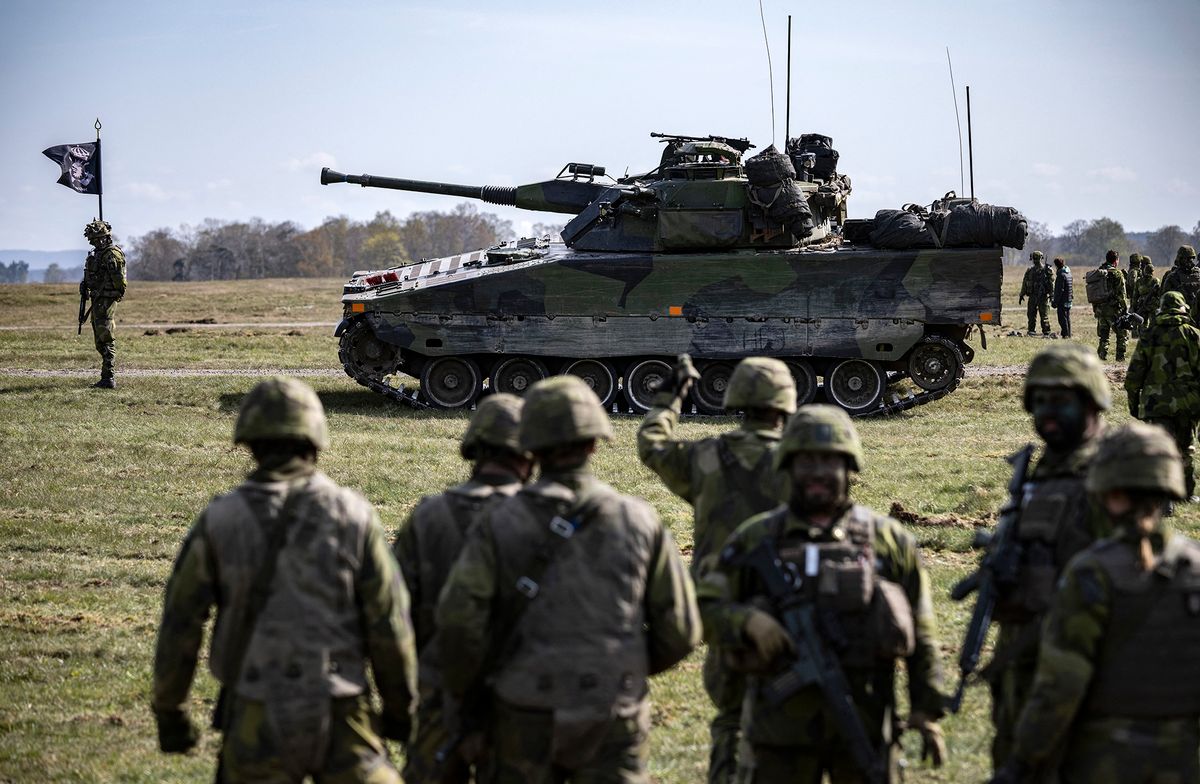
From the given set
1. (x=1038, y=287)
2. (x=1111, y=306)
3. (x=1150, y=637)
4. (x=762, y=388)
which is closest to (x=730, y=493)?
(x=762, y=388)

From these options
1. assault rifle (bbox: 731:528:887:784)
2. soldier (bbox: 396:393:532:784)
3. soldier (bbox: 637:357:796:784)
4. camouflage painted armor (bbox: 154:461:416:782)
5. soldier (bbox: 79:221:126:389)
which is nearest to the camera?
assault rifle (bbox: 731:528:887:784)

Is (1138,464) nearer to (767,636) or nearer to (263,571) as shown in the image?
(767,636)

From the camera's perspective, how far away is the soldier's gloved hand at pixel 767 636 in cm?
478

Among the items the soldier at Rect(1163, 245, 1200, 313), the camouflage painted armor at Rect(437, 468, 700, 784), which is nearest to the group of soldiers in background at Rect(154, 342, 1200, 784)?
the camouflage painted armor at Rect(437, 468, 700, 784)

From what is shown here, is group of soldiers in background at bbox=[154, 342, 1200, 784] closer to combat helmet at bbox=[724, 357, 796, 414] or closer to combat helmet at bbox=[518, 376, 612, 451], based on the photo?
combat helmet at bbox=[518, 376, 612, 451]

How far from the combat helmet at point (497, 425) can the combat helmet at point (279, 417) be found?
2.36 ft

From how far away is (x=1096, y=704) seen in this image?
14.5 feet

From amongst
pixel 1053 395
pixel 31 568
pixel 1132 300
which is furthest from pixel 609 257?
pixel 1053 395

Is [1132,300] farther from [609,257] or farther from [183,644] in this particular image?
[183,644]

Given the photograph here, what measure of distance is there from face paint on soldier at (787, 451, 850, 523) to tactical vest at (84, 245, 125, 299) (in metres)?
16.9

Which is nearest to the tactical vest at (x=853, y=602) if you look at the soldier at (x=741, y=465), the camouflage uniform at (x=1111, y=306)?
the soldier at (x=741, y=465)

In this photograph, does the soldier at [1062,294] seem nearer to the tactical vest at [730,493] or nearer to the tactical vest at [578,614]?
the tactical vest at [730,493]

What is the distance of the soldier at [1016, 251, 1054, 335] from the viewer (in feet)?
95.6

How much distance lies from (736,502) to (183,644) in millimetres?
2280
